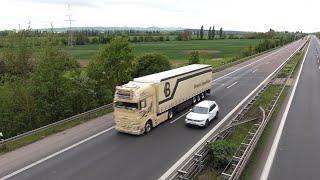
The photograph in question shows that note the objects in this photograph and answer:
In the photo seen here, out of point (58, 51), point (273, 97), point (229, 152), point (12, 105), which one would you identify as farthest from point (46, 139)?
point (273, 97)

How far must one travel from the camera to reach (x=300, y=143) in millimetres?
19969

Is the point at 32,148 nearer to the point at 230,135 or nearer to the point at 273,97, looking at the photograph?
the point at 230,135

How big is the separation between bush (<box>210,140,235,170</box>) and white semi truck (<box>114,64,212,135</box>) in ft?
20.9

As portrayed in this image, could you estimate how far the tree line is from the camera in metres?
25.7

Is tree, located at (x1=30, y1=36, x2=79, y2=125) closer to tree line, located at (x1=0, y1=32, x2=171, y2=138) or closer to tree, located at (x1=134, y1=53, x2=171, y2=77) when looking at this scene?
tree line, located at (x1=0, y1=32, x2=171, y2=138)

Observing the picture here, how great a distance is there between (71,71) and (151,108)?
1118 centimetres

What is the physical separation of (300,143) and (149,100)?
32.9 ft

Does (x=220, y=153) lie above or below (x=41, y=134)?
above

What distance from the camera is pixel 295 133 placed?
21828 millimetres

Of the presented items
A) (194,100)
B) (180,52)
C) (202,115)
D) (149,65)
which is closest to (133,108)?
(202,115)

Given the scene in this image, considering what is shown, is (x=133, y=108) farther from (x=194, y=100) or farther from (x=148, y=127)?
(x=194, y=100)

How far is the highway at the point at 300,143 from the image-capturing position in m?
16.0

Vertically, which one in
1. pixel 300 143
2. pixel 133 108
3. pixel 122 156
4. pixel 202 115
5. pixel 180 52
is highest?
pixel 133 108

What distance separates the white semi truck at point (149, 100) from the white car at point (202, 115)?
2215 mm
